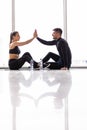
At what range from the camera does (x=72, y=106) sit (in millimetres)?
1705

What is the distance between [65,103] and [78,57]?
24.6ft

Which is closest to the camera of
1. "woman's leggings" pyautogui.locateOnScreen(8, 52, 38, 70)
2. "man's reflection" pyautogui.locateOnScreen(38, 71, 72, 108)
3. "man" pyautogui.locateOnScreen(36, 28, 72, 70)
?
"man's reflection" pyautogui.locateOnScreen(38, 71, 72, 108)

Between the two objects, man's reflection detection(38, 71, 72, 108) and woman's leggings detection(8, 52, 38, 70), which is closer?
man's reflection detection(38, 71, 72, 108)

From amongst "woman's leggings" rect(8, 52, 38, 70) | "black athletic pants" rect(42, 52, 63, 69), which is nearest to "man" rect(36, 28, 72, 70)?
"black athletic pants" rect(42, 52, 63, 69)

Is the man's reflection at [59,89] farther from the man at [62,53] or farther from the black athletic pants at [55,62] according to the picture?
the black athletic pants at [55,62]

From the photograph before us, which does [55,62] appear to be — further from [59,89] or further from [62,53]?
[59,89]

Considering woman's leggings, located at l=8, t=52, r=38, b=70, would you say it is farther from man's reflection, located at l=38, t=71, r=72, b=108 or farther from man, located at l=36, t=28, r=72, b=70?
man's reflection, located at l=38, t=71, r=72, b=108

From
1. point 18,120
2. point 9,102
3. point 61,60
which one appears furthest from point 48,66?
point 18,120

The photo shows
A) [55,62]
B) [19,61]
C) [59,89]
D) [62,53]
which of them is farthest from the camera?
[55,62]

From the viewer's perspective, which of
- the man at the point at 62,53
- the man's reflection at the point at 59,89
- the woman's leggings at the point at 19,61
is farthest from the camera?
the woman's leggings at the point at 19,61

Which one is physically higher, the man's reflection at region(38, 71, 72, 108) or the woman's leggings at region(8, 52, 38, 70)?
the man's reflection at region(38, 71, 72, 108)

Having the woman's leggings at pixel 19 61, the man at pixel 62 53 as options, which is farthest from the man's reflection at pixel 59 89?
the woman's leggings at pixel 19 61

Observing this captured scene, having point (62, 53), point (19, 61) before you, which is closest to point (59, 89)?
point (62, 53)

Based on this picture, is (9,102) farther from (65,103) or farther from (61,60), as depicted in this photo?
(61,60)
